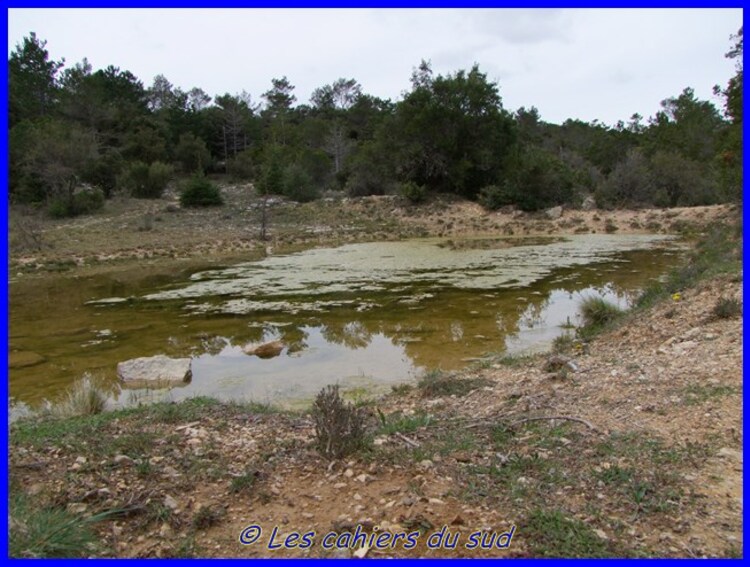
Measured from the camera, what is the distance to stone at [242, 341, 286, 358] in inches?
335

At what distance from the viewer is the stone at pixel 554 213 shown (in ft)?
102

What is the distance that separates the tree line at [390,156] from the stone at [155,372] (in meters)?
19.8

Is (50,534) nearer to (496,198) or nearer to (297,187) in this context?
(496,198)

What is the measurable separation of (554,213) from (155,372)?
27356 millimetres

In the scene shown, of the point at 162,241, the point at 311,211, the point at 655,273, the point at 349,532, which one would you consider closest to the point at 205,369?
the point at 349,532

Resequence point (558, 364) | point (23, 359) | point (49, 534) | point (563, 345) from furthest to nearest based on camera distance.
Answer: point (23, 359) → point (563, 345) → point (558, 364) → point (49, 534)

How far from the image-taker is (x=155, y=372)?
7324mm

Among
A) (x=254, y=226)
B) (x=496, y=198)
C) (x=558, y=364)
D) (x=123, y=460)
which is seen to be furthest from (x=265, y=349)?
(x=496, y=198)

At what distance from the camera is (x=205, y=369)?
793 centimetres

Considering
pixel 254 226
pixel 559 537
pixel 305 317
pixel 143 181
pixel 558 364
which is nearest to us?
pixel 559 537

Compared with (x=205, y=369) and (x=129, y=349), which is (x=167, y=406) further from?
(x=129, y=349)

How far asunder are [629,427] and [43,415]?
5.37m

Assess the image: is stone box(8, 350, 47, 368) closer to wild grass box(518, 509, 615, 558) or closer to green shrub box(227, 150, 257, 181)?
wild grass box(518, 509, 615, 558)

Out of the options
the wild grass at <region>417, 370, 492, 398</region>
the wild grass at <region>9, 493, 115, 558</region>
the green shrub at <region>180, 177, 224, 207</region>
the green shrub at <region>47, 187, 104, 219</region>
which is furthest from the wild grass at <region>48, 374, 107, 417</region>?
the green shrub at <region>180, 177, 224, 207</region>
